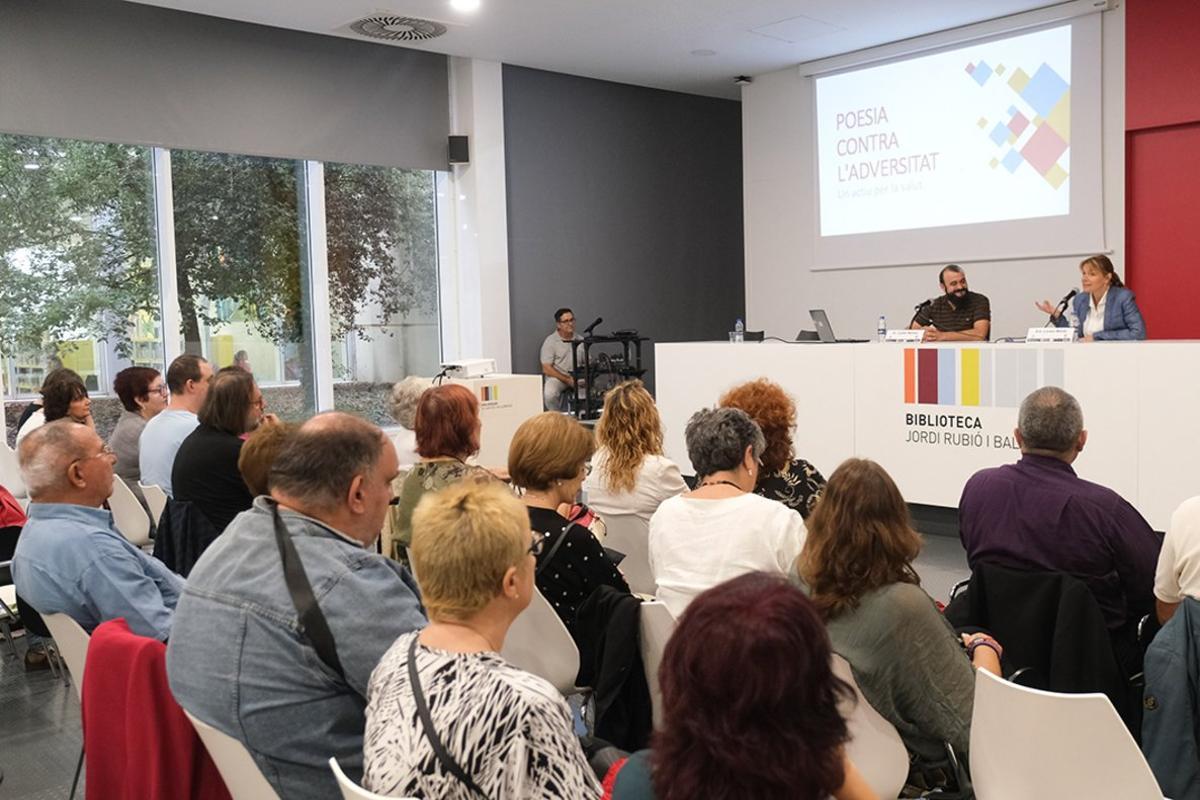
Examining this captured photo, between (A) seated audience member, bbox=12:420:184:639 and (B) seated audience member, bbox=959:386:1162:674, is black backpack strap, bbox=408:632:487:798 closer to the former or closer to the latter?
(A) seated audience member, bbox=12:420:184:639

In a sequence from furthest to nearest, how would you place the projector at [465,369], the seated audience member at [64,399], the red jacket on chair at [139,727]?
the projector at [465,369] < the seated audience member at [64,399] < the red jacket on chair at [139,727]

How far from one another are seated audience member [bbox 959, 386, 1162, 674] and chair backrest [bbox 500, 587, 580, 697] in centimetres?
112

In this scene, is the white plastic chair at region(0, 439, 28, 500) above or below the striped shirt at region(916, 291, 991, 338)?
below

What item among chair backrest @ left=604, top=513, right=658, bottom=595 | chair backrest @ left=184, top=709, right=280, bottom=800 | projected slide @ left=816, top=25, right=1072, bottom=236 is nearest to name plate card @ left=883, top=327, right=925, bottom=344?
projected slide @ left=816, top=25, right=1072, bottom=236

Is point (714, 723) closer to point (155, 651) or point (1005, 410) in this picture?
point (155, 651)

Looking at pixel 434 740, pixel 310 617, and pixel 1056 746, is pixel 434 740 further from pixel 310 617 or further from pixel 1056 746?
pixel 1056 746

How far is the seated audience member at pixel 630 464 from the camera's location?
12.1 ft

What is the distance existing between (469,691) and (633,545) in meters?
2.28

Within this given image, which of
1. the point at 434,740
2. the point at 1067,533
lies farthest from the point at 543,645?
the point at 1067,533

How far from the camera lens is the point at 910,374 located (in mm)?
6395

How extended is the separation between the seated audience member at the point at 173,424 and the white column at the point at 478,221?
482 cm

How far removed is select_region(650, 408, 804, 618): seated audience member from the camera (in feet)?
8.77

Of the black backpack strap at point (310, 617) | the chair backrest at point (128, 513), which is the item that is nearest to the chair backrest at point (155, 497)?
the chair backrest at point (128, 513)

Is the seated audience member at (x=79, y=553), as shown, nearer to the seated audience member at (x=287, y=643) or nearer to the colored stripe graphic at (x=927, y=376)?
the seated audience member at (x=287, y=643)
